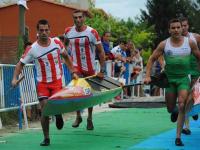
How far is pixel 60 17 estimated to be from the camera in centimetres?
3794

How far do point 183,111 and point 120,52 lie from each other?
10.5m

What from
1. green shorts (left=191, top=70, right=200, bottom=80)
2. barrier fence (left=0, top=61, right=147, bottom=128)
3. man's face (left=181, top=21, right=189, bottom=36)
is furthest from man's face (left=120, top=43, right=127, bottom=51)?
green shorts (left=191, top=70, right=200, bottom=80)

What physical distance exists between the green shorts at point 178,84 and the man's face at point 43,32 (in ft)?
7.08

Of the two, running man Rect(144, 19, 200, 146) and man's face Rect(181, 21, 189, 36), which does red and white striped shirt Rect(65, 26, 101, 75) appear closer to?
man's face Rect(181, 21, 189, 36)

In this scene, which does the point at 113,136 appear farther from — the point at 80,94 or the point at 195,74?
the point at 195,74

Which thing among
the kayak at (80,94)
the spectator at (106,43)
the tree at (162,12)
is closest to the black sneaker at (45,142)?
the kayak at (80,94)

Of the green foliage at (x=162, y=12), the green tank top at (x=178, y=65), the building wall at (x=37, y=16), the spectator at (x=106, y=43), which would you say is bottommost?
the green tank top at (x=178, y=65)

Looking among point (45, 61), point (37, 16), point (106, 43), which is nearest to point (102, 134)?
point (45, 61)

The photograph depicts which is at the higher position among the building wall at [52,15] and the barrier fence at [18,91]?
the building wall at [52,15]

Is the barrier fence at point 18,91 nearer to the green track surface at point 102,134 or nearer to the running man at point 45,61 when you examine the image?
the green track surface at point 102,134

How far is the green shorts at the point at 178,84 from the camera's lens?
9.33m

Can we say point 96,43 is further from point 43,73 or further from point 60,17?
point 60,17

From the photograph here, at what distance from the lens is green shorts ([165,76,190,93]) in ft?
30.6

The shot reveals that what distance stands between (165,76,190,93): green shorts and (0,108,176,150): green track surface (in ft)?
3.43
